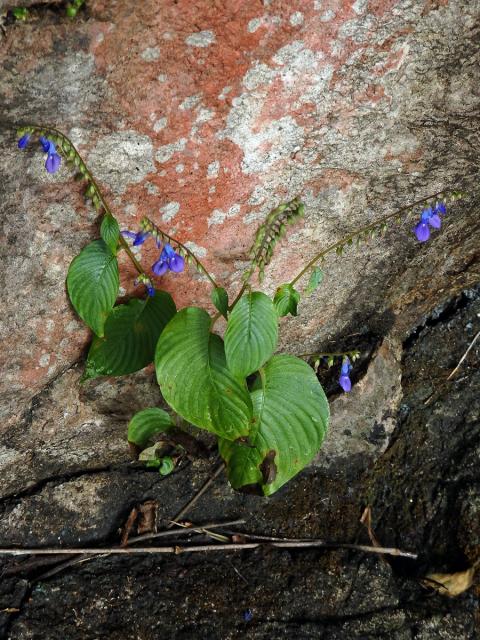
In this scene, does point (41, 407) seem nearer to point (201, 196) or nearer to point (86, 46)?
point (201, 196)

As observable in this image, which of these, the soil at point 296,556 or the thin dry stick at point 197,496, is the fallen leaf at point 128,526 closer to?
the soil at point 296,556

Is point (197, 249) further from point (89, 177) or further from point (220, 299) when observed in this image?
point (89, 177)

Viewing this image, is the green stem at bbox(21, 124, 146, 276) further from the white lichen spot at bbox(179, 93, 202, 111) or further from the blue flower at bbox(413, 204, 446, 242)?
the blue flower at bbox(413, 204, 446, 242)

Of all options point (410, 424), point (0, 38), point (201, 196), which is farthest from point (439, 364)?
point (0, 38)

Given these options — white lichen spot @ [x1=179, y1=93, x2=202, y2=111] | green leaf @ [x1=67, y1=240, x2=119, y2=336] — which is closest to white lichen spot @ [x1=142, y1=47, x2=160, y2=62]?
white lichen spot @ [x1=179, y1=93, x2=202, y2=111]

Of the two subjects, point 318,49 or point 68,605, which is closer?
point 318,49

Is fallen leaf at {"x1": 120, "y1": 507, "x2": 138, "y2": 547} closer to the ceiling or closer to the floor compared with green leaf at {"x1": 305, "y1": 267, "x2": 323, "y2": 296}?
closer to the floor

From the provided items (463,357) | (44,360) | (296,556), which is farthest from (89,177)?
(463,357)

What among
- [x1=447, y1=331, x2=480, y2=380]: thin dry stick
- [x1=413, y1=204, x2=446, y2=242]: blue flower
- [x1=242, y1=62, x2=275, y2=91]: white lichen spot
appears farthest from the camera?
[x1=447, y1=331, x2=480, y2=380]: thin dry stick
